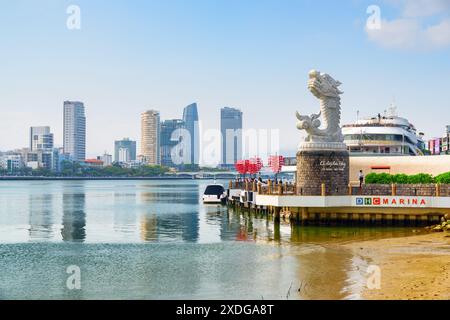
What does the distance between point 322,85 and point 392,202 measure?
32.1 ft

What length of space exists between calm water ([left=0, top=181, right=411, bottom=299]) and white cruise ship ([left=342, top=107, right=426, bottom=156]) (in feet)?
56.7

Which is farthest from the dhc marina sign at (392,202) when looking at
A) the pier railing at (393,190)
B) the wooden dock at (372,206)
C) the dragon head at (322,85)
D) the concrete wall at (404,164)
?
the concrete wall at (404,164)

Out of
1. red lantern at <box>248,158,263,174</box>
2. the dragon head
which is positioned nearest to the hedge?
the dragon head

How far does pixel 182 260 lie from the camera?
30922 millimetres

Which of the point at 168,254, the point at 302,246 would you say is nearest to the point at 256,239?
the point at 302,246

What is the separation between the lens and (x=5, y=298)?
22.9 metres

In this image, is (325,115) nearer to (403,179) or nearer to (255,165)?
(403,179)

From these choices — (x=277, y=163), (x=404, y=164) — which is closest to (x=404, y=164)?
(x=404, y=164)

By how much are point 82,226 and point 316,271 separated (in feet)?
92.6

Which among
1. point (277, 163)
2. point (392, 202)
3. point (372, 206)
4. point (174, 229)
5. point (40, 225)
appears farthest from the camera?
point (277, 163)

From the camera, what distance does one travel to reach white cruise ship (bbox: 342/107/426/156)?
206 ft

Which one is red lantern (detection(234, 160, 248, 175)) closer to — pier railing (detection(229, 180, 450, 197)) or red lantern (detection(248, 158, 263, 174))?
red lantern (detection(248, 158, 263, 174))

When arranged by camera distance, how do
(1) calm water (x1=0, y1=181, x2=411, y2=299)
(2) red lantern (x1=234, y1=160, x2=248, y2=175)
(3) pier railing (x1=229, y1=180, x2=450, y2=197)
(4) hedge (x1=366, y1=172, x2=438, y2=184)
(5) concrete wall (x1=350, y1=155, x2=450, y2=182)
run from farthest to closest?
(2) red lantern (x1=234, y1=160, x2=248, y2=175) < (5) concrete wall (x1=350, y1=155, x2=450, y2=182) < (4) hedge (x1=366, y1=172, x2=438, y2=184) < (3) pier railing (x1=229, y1=180, x2=450, y2=197) < (1) calm water (x1=0, y1=181, x2=411, y2=299)
